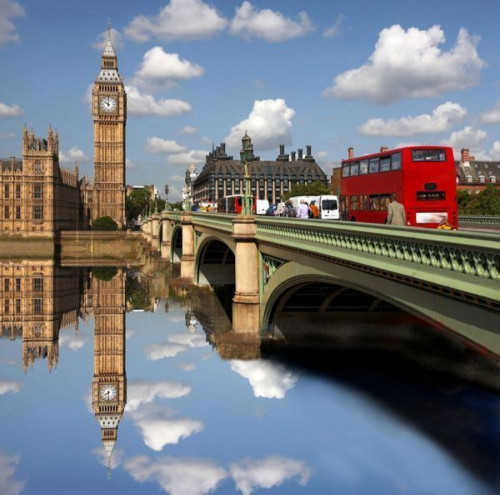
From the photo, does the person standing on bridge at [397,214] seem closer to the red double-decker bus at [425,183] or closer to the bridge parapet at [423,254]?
the bridge parapet at [423,254]

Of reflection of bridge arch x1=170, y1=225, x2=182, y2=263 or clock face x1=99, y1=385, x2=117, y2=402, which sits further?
reflection of bridge arch x1=170, y1=225, x2=182, y2=263

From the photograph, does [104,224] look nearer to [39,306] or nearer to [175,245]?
[175,245]

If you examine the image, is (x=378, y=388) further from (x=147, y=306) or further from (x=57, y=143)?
(x=57, y=143)

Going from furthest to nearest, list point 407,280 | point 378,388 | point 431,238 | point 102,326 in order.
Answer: point 102,326 → point 378,388 → point 407,280 → point 431,238

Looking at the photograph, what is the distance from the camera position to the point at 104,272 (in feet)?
293

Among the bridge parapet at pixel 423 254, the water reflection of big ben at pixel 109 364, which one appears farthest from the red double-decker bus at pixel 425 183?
the water reflection of big ben at pixel 109 364

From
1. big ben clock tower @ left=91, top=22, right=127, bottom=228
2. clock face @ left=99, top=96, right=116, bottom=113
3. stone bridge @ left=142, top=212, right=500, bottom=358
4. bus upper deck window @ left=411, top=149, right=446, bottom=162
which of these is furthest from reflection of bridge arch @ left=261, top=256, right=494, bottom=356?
clock face @ left=99, top=96, right=116, bottom=113

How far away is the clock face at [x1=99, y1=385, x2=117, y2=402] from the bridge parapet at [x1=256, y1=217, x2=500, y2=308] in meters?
9.57

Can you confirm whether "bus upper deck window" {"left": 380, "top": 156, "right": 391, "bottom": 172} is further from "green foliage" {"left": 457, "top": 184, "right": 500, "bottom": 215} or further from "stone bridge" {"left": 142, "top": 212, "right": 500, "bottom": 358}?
"green foliage" {"left": 457, "top": 184, "right": 500, "bottom": 215}

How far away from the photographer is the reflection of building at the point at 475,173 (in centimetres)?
12900

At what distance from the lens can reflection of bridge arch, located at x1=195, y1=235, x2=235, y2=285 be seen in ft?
203

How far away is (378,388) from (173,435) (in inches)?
369

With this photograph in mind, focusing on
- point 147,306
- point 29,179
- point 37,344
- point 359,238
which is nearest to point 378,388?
point 359,238

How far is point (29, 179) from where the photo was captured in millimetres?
137625
